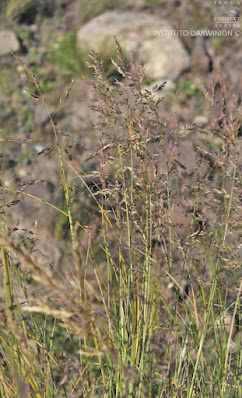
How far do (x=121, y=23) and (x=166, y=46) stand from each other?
515mm

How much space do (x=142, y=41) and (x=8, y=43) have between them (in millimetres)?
1243

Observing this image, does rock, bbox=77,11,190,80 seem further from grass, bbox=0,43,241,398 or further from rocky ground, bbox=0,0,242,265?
grass, bbox=0,43,241,398

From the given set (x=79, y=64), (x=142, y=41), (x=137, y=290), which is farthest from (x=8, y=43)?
(x=137, y=290)

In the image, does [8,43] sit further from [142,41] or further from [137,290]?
[137,290]

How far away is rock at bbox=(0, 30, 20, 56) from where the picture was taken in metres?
4.30

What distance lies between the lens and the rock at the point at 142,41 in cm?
408

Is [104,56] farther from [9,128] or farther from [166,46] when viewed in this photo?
[9,128]

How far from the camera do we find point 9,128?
12.1 ft

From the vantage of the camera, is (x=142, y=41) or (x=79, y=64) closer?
(x=79, y=64)

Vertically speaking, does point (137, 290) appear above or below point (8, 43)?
below

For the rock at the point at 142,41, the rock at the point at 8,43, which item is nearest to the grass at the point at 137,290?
the rock at the point at 142,41

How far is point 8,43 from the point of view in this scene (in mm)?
4352

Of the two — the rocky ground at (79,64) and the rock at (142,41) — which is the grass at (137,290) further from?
the rock at (142,41)

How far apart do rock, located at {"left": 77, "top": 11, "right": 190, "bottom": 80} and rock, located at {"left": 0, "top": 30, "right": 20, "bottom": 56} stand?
595 millimetres
